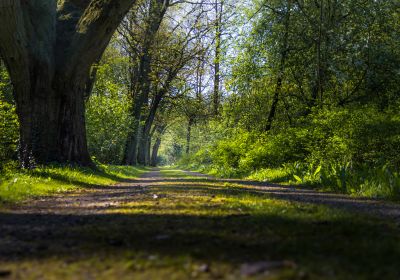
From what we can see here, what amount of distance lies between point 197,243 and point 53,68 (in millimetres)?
9166

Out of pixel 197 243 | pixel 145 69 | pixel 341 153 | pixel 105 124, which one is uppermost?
pixel 145 69

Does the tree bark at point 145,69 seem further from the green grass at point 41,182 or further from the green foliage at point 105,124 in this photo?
the green grass at point 41,182

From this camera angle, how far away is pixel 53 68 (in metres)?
10.8

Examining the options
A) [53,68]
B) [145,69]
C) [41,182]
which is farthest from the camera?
[145,69]

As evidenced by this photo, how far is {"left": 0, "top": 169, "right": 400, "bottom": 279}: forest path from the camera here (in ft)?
7.18

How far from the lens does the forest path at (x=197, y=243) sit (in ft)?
7.18

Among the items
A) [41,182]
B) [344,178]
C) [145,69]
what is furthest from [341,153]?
[145,69]

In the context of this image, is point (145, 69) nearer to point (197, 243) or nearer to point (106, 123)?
point (106, 123)

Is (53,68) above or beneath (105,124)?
above

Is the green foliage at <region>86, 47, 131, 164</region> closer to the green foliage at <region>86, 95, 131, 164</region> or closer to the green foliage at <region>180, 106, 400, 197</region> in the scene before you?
the green foliage at <region>86, 95, 131, 164</region>

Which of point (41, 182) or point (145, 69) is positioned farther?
point (145, 69)

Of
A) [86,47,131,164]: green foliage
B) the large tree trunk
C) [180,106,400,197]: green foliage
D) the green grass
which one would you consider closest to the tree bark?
[86,47,131,164]: green foliage

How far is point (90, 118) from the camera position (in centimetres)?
2336

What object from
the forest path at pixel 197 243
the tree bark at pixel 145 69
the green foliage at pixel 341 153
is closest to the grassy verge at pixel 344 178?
the green foliage at pixel 341 153
